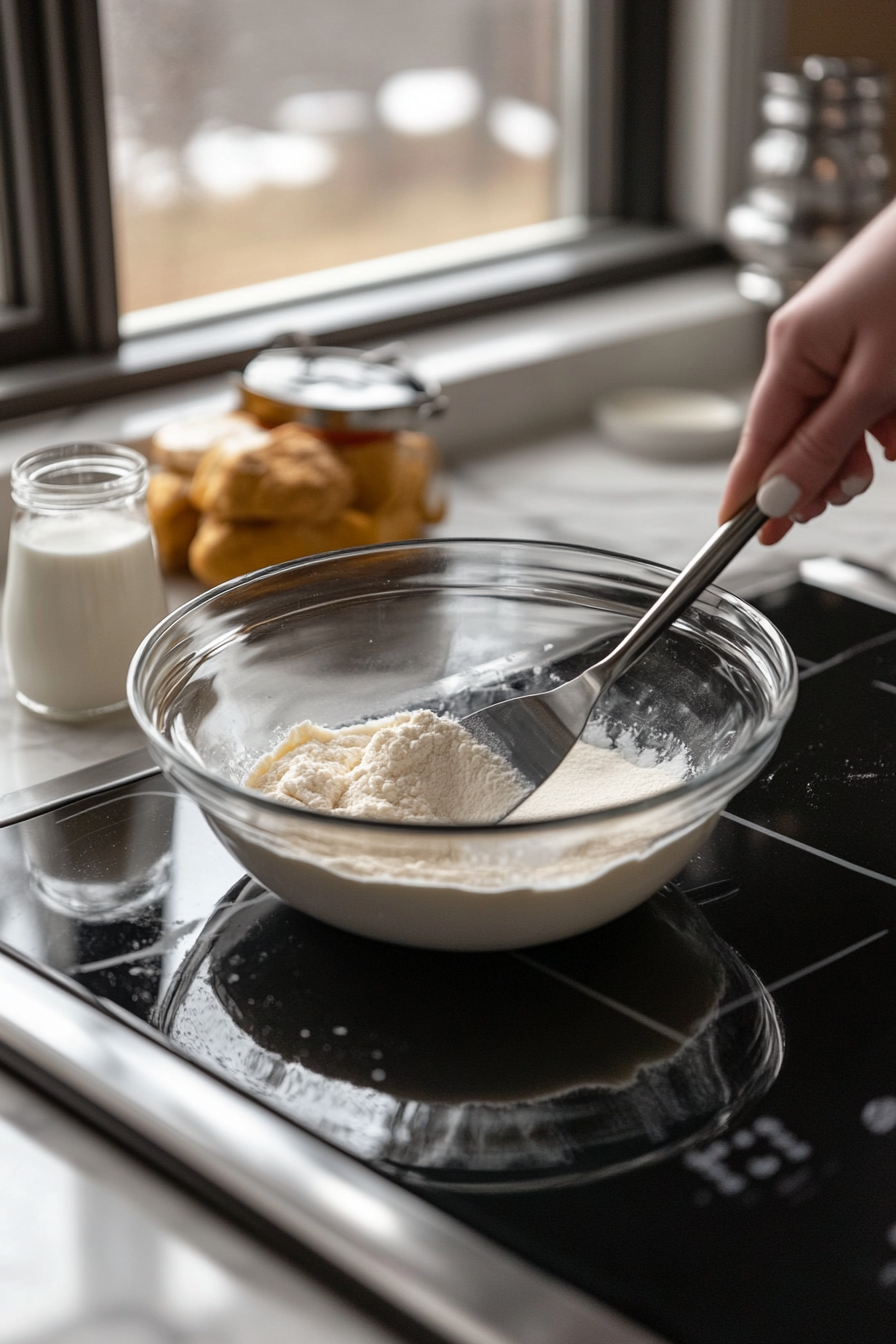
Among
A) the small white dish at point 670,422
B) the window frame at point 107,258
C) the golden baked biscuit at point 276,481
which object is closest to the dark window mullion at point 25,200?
the window frame at point 107,258

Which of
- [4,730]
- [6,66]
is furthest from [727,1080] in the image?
[6,66]

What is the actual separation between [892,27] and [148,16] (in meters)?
0.86

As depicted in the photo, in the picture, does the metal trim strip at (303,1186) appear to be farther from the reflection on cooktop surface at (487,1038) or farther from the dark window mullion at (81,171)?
the dark window mullion at (81,171)

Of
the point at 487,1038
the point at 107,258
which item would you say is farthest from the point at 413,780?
the point at 107,258

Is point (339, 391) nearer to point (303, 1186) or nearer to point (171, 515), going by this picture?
point (171, 515)

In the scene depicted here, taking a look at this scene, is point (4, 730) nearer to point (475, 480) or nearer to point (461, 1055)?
point (461, 1055)

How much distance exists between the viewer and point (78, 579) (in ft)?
2.67

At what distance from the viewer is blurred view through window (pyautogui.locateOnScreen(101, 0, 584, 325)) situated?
4.14ft

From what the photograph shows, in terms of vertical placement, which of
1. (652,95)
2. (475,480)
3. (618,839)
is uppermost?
(652,95)

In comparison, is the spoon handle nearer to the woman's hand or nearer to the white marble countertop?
the woman's hand

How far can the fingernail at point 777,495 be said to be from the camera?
2.17 feet

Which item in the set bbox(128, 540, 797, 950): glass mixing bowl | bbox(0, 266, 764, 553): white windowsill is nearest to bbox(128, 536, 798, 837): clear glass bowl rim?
bbox(128, 540, 797, 950): glass mixing bowl

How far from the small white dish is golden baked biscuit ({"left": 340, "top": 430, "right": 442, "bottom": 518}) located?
32 cm

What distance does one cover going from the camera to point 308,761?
647 millimetres
